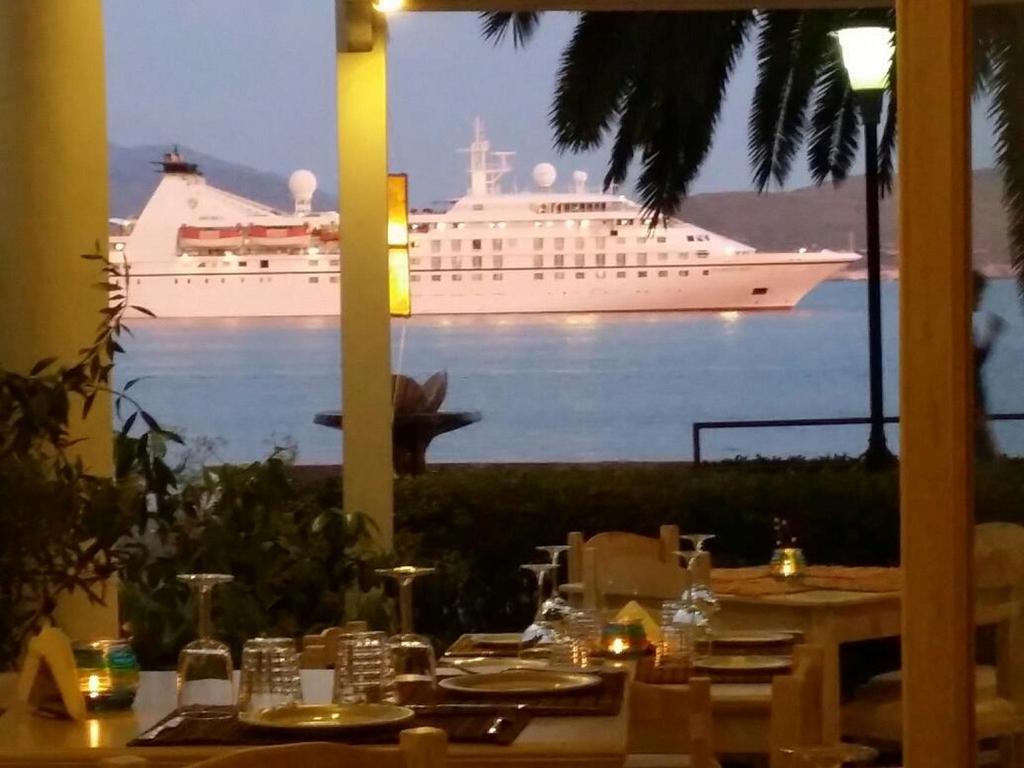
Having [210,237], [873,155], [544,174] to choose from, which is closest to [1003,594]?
[873,155]

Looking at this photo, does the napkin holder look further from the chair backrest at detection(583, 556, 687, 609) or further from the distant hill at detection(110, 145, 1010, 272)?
the distant hill at detection(110, 145, 1010, 272)

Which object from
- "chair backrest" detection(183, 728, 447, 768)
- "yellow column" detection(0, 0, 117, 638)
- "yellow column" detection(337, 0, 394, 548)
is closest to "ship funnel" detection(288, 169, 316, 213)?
"yellow column" detection(337, 0, 394, 548)

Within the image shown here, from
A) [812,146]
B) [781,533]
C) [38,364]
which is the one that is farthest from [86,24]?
[812,146]

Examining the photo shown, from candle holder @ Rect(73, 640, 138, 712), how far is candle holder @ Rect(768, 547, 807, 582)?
2.90 meters

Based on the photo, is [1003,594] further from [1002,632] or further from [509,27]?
[509,27]

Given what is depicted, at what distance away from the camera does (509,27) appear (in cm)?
1119

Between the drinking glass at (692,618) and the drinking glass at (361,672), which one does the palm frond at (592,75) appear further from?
the drinking glass at (361,672)

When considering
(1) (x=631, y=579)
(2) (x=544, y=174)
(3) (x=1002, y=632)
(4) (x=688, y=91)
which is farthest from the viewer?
(2) (x=544, y=174)

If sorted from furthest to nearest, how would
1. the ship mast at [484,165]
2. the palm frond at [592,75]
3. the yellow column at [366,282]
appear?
the ship mast at [484,165] → the palm frond at [592,75] → the yellow column at [366,282]

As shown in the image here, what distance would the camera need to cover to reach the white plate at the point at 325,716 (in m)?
3.02

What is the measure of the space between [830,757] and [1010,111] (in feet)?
2.24

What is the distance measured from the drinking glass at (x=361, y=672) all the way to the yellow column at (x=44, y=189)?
1682mm

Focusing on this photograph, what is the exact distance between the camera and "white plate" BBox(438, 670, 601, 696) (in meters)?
3.53

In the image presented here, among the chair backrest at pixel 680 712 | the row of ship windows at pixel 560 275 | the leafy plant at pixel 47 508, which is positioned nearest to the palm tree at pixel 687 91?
the leafy plant at pixel 47 508
